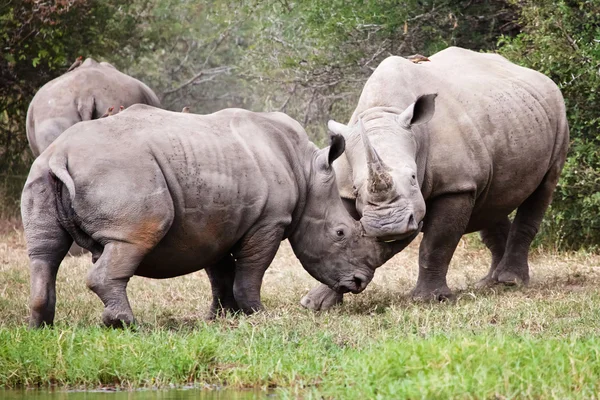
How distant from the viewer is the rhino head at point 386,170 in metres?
7.76

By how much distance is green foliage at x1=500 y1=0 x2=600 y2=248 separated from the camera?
455 inches

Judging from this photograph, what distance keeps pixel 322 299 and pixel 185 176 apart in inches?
72.2

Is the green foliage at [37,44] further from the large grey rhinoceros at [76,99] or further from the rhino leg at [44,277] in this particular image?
the rhino leg at [44,277]

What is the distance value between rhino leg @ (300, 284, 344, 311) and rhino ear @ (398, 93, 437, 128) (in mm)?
1450

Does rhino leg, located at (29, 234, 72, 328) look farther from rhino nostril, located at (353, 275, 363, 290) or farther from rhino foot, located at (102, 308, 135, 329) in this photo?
rhino nostril, located at (353, 275, 363, 290)

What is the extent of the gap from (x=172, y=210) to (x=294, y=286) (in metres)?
3.11

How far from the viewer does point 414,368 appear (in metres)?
5.36

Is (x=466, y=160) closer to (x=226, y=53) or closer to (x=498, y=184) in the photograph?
(x=498, y=184)

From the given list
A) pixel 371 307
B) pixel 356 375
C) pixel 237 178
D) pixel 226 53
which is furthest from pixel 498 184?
pixel 226 53

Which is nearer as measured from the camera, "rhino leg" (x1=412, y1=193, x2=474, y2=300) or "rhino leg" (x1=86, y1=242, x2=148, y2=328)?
"rhino leg" (x1=86, y1=242, x2=148, y2=328)

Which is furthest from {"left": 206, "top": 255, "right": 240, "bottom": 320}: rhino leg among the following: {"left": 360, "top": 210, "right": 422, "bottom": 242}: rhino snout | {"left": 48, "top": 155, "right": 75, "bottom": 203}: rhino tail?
{"left": 48, "top": 155, "right": 75, "bottom": 203}: rhino tail

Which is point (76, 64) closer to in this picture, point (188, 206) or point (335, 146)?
point (335, 146)

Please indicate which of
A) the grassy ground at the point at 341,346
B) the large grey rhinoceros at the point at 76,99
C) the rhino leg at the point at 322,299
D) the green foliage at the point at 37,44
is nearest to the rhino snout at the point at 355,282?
the grassy ground at the point at 341,346

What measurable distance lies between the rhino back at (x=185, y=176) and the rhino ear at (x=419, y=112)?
0.83 meters
